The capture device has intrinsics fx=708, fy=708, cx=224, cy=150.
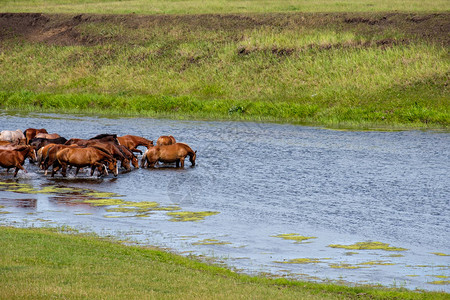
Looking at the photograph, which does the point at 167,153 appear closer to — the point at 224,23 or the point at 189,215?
the point at 189,215

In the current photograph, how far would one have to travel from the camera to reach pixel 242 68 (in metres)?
53.6

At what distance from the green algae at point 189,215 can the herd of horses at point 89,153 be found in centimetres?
668

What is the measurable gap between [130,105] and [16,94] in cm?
1059

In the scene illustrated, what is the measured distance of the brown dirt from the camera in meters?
54.8

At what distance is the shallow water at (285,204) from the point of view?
48.0ft

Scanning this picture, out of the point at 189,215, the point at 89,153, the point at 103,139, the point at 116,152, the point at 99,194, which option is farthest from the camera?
the point at 103,139

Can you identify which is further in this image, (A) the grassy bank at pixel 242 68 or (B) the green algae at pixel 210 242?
(A) the grassy bank at pixel 242 68

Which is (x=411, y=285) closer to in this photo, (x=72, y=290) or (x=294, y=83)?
(x=72, y=290)

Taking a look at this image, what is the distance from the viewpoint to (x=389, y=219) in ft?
62.1

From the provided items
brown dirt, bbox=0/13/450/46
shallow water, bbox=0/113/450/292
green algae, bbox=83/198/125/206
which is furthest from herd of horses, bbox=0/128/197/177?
brown dirt, bbox=0/13/450/46

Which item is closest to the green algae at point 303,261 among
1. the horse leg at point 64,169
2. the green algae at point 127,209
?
the green algae at point 127,209

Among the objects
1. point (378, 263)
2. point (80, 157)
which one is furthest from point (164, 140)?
point (378, 263)

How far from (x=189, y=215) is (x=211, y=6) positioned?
57.0 metres

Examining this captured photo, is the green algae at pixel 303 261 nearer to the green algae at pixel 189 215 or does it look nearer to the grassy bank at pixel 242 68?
the green algae at pixel 189 215
